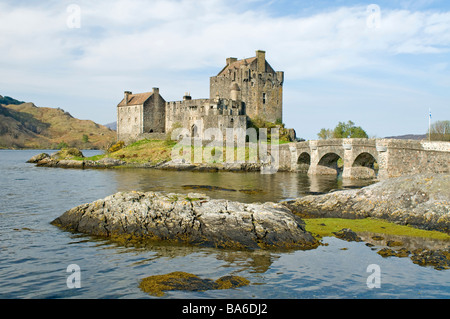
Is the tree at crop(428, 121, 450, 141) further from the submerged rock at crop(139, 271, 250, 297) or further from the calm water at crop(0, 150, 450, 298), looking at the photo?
the submerged rock at crop(139, 271, 250, 297)

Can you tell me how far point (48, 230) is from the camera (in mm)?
16422

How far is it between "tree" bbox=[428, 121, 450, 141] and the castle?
80.5ft

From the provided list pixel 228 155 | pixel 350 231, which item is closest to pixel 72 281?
pixel 350 231

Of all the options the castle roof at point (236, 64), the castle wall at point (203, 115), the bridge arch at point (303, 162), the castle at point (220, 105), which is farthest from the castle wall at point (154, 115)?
the bridge arch at point (303, 162)

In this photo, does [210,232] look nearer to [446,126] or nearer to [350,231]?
[350,231]

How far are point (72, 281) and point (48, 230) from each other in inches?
260

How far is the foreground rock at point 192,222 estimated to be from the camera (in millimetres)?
14227

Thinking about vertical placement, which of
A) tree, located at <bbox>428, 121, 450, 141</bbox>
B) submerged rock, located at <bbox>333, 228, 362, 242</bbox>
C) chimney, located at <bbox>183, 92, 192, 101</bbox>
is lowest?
submerged rock, located at <bbox>333, 228, 362, 242</bbox>

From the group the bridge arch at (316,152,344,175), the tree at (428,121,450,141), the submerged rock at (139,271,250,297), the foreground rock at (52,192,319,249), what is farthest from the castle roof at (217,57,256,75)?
the submerged rock at (139,271,250,297)

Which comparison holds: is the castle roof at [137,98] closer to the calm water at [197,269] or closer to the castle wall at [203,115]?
the castle wall at [203,115]

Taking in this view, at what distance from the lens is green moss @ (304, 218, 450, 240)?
15.6 meters

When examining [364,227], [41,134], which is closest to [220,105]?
[364,227]

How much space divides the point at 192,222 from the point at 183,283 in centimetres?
464

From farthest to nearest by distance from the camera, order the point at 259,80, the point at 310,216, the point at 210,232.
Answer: the point at 259,80, the point at 310,216, the point at 210,232
